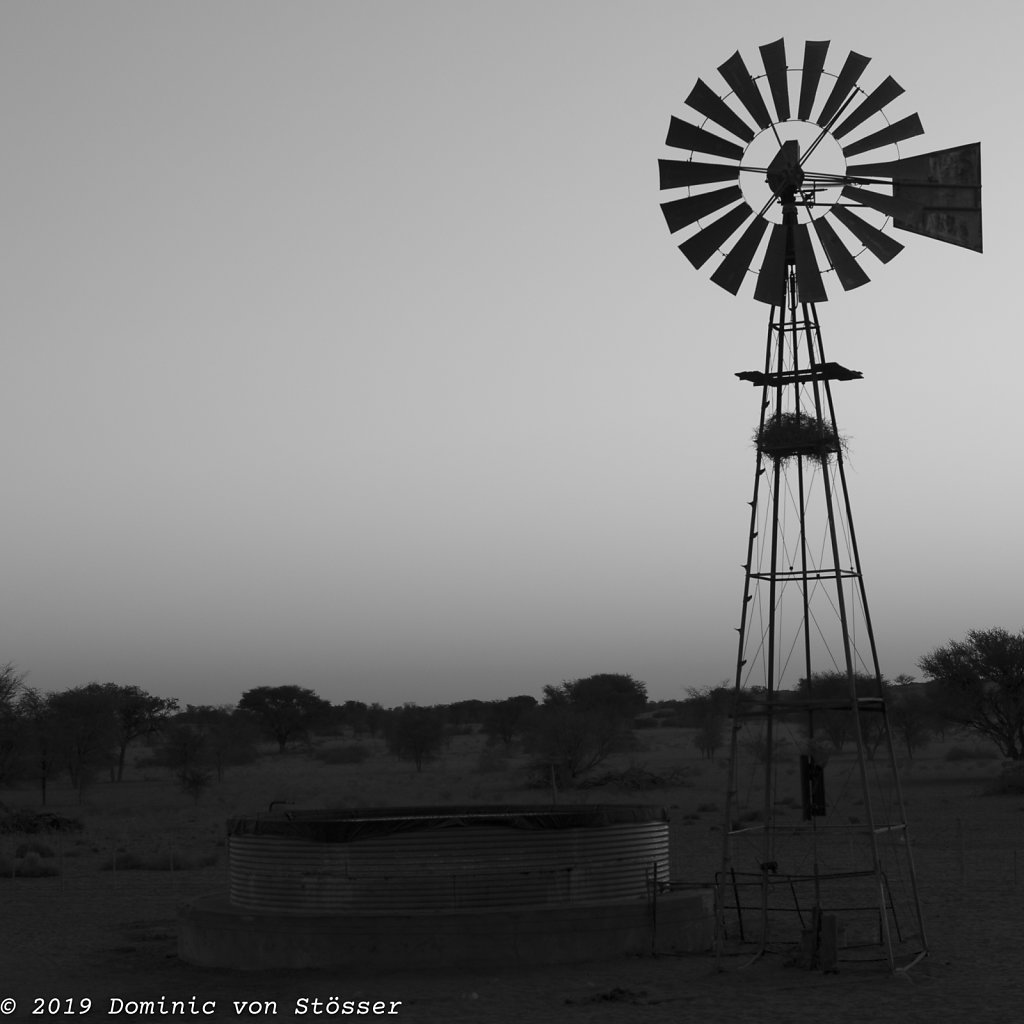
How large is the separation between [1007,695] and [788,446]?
41.6m

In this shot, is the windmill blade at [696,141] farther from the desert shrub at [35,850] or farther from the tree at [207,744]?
the tree at [207,744]

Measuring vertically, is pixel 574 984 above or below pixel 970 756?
below

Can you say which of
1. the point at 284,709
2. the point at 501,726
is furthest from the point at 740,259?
the point at 284,709

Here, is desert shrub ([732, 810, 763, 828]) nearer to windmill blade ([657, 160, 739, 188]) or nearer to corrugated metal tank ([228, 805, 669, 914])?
corrugated metal tank ([228, 805, 669, 914])

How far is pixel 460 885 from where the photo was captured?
16.8m

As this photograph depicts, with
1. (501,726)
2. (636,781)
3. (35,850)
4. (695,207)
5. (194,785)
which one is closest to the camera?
(695,207)

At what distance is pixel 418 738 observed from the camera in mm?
70125

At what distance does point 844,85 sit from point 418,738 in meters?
57.3

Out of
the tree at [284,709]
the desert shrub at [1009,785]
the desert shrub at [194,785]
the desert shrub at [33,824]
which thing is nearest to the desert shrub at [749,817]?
the desert shrub at [1009,785]

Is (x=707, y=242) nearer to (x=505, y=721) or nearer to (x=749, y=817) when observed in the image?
(x=749, y=817)

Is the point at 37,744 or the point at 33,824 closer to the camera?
the point at 33,824

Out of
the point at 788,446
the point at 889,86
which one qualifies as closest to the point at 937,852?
the point at 788,446

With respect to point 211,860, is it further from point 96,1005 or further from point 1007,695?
point 1007,695

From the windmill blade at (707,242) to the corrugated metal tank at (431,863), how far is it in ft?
22.9
